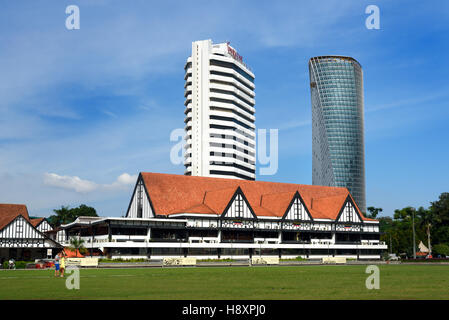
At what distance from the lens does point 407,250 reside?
391ft

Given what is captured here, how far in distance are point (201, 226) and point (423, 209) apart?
59726 millimetres

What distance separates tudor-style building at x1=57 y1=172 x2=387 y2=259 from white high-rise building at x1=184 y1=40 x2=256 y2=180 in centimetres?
4742

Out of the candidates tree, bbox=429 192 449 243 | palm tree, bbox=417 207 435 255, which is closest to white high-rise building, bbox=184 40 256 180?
palm tree, bbox=417 207 435 255

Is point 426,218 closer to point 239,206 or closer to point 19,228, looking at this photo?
point 239,206

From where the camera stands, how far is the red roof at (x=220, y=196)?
319ft

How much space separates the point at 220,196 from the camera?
9925cm

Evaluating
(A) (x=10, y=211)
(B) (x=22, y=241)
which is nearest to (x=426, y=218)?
(B) (x=22, y=241)

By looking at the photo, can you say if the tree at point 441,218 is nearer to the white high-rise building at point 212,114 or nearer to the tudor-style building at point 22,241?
the white high-rise building at point 212,114

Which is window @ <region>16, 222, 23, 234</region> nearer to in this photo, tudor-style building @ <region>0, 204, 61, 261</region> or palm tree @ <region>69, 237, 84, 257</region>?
tudor-style building @ <region>0, 204, 61, 261</region>

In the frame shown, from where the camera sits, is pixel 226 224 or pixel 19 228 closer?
pixel 19 228

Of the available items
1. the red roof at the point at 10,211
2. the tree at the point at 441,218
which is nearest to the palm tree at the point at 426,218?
the tree at the point at 441,218

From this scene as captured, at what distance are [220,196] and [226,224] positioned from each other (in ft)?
20.4
